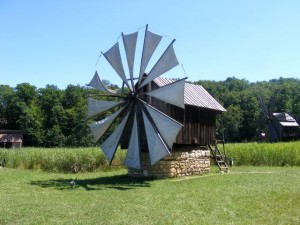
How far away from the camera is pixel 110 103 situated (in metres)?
17.9

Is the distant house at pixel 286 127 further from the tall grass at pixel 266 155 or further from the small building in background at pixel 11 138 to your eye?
the small building in background at pixel 11 138

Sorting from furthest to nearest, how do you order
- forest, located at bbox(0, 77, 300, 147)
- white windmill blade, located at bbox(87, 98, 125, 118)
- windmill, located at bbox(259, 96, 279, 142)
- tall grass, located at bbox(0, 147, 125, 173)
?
forest, located at bbox(0, 77, 300, 147), windmill, located at bbox(259, 96, 279, 142), tall grass, located at bbox(0, 147, 125, 173), white windmill blade, located at bbox(87, 98, 125, 118)

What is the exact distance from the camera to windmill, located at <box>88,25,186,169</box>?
1600 cm

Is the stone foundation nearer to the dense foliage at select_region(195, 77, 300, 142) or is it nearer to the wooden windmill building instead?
the wooden windmill building

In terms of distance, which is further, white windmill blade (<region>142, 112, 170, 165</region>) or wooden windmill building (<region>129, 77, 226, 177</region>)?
wooden windmill building (<region>129, 77, 226, 177</region>)

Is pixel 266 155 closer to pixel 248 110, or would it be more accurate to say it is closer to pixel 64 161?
pixel 64 161

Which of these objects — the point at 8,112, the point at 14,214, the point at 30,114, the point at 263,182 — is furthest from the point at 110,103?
the point at 8,112

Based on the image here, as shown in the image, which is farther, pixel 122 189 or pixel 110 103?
pixel 110 103

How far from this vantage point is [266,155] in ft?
86.9

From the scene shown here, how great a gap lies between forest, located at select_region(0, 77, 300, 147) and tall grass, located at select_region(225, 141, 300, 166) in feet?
138

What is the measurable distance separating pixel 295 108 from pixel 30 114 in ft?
164

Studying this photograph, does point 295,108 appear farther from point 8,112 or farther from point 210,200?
point 210,200

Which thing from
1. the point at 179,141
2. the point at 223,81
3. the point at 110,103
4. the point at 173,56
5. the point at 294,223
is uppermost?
the point at 223,81

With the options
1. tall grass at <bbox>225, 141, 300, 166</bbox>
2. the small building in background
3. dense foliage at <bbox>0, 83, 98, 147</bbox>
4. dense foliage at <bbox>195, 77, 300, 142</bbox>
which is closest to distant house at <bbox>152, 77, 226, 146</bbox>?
tall grass at <bbox>225, 141, 300, 166</bbox>
